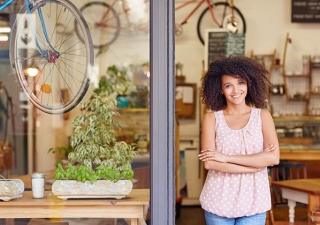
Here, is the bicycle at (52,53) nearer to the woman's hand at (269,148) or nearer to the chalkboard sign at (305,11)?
the woman's hand at (269,148)

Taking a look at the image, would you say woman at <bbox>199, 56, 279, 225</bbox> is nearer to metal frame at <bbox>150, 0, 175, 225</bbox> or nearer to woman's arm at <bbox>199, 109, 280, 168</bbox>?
woman's arm at <bbox>199, 109, 280, 168</bbox>

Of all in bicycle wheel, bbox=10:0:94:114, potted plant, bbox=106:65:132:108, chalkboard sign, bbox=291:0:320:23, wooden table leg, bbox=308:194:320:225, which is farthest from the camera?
chalkboard sign, bbox=291:0:320:23

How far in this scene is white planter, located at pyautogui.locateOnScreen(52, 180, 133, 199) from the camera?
364 cm

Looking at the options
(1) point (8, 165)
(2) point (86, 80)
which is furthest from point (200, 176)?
(2) point (86, 80)

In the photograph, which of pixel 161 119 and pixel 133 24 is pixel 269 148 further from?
pixel 133 24

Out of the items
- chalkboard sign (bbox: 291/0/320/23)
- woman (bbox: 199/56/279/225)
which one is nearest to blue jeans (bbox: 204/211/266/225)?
woman (bbox: 199/56/279/225)

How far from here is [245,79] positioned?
141 inches

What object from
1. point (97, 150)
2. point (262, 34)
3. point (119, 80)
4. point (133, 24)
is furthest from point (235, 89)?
point (262, 34)

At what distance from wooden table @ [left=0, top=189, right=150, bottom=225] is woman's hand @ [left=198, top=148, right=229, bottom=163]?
1.38ft

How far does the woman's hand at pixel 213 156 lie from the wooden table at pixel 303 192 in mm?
1840

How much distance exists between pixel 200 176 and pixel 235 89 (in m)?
5.75

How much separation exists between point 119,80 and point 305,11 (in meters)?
2.89

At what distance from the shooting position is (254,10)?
938 cm

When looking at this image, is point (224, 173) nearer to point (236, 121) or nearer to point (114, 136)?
point (236, 121)
